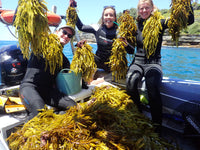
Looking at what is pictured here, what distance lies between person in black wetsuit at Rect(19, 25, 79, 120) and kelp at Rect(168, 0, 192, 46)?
1614 millimetres

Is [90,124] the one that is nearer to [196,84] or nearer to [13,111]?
[13,111]

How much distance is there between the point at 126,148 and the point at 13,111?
1.70 metres

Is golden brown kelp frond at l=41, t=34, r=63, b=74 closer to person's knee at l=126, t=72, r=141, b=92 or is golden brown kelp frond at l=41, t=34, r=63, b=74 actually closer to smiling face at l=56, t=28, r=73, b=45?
smiling face at l=56, t=28, r=73, b=45

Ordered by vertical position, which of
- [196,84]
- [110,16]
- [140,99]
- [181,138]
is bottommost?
[181,138]

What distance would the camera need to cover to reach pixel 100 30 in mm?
3465

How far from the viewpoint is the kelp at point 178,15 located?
187cm

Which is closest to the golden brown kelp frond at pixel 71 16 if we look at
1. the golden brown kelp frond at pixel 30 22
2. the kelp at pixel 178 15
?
the golden brown kelp frond at pixel 30 22

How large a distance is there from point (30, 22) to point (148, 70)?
1.88 metres

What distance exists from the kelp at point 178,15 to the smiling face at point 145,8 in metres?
0.42

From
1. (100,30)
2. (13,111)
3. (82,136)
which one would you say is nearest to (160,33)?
(100,30)

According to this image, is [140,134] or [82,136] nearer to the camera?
[82,136]

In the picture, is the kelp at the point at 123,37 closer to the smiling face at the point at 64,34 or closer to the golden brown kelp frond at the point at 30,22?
the smiling face at the point at 64,34

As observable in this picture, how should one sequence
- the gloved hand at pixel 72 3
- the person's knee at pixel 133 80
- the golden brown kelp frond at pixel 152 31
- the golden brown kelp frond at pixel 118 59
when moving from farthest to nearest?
the gloved hand at pixel 72 3 → the golden brown kelp frond at pixel 118 59 → the person's knee at pixel 133 80 → the golden brown kelp frond at pixel 152 31

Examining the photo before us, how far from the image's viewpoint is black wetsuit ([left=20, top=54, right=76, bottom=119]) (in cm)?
188
